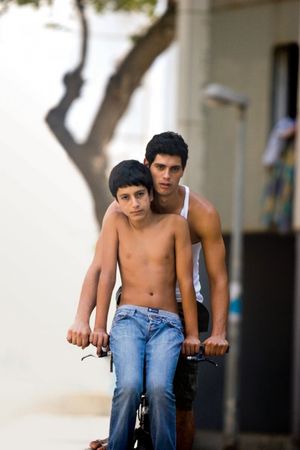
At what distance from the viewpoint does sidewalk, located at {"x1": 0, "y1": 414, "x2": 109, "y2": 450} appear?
319 inches

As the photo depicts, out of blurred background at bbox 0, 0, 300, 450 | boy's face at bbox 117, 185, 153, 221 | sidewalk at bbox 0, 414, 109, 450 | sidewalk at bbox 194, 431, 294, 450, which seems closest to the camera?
boy's face at bbox 117, 185, 153, 221

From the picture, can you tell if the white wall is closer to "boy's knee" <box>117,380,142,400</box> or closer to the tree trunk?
the tree trunk

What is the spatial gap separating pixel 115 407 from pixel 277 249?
21131 mm

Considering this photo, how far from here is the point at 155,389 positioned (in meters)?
6.89

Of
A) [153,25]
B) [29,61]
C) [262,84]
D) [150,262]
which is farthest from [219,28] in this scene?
[150,262]

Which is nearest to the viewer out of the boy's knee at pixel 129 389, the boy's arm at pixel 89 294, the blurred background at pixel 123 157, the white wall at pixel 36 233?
the boy's knee at pixel 129 389

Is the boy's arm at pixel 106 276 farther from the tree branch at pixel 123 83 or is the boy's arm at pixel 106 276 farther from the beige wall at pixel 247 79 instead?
the beige wall at pixel 247 79

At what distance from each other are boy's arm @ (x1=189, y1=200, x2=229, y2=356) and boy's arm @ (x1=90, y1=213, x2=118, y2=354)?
0.37 meters

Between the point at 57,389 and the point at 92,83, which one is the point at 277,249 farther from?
→ the point at 57,389

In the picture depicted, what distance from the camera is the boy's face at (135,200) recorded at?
23.0 ft

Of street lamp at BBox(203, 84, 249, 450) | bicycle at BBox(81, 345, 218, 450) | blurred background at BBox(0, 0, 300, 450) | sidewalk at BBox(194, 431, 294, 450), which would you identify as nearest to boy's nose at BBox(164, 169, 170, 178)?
bicycle at BBox(81, 345, 218, 450)

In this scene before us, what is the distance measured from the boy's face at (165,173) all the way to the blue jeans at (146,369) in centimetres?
50

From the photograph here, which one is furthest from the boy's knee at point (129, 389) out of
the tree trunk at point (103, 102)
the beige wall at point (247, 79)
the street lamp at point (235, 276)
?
the beige wall at point (247, 79)

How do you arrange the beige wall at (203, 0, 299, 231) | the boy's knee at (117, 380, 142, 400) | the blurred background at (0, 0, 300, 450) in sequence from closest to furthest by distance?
the boy's knee at (117, 380, 142, 400)
the blurred background at (0, 0, 300, 450)
the beige wall at (203, 0, 299, 231)
